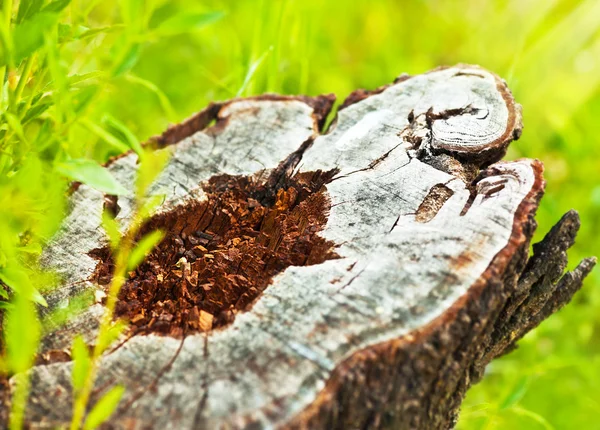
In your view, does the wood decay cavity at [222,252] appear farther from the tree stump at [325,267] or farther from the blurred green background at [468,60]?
the blurred green background at [468,60]

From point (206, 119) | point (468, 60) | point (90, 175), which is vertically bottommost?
point (90, 175)

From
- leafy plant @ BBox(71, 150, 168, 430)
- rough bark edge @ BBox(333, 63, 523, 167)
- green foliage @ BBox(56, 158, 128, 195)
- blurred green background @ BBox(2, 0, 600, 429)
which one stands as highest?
blurred green background @ BBox(2, 0, 600, 429)

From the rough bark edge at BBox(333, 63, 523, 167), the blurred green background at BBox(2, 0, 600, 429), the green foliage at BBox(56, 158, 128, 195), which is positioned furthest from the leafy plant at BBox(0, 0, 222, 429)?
the rough bark edge at BBox(333, 63, 523, 167)

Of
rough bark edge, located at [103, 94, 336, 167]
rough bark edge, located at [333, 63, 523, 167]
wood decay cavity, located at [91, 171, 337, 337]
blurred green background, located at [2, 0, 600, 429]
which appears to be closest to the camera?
wood decay cavity, located at [91, 171, 337, 337]

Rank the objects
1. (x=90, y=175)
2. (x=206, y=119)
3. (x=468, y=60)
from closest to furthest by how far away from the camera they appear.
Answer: (x=90, y=175) → (x=206, y=119) → (x=468, y=60)

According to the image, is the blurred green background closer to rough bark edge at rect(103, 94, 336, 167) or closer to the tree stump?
rough bark edge at rect(103, 94, 336, 167)

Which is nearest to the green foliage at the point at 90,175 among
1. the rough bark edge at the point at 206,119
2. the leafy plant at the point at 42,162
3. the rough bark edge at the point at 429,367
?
the leafy plant at the point at 42,162

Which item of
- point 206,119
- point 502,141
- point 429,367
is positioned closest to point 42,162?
point 206,119

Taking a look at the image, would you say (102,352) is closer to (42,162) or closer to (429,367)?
(42,162)
